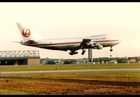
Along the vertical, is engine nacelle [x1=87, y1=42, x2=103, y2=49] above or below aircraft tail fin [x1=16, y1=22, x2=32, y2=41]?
below

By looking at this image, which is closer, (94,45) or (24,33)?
(24,33)

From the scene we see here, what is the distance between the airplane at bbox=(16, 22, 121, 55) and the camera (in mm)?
69806

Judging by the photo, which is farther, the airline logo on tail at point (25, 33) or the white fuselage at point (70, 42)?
the airline logo on tail at point (25, 33)

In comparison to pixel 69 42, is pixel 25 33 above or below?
above

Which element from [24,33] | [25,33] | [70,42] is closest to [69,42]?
[70,42]

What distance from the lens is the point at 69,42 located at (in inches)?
2832

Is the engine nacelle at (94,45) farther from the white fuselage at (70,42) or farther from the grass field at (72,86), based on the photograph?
the grass field at (72,86)

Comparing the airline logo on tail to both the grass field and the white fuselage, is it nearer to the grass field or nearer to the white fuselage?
the white fuselage

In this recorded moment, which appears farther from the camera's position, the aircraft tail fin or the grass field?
the aircraft tail fin

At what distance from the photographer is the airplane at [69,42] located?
6981 centimetres

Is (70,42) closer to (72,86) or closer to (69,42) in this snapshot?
(69,42)

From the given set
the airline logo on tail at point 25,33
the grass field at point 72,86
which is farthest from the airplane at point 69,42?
the grass field at point 72,86

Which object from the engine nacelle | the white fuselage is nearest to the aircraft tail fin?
the white fuselage

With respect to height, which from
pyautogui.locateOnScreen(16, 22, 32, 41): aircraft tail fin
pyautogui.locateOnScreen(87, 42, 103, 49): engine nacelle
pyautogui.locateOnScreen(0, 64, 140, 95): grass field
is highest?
pyautogui.locateOnScreen(16, 22, 32, 41): aircraft tail fin
